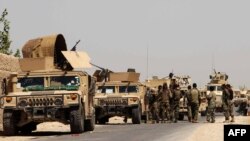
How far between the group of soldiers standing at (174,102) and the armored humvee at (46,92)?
19.3ft

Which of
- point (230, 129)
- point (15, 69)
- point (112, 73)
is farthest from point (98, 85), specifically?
point (230, 129)

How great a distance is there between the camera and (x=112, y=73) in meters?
24.6

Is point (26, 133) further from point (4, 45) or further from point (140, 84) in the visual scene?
point (4, 45)

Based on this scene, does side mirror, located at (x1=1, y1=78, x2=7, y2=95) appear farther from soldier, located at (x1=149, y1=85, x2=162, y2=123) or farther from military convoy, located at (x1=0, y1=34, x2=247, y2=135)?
soldier, located at (x1=149, y1=85, x2=162, y2=123)

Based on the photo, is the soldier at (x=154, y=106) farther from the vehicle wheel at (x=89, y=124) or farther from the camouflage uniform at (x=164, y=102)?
the vehicle wheel at (x=89, y=124)

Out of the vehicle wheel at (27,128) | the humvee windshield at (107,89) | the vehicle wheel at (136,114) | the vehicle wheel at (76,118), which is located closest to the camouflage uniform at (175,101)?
the vehicle wheel at (136,114)

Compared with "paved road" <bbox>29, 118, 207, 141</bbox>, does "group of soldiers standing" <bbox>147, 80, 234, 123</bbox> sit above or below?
above

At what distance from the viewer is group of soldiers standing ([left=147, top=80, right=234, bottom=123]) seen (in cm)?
2283

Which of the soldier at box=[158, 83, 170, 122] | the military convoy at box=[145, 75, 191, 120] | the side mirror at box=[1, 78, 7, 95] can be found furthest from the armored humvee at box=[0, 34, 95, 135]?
the military convoy at box=[145, 75, 191, 120]

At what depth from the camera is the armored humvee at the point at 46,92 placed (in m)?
15.2

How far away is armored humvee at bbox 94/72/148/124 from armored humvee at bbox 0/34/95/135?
4610mm

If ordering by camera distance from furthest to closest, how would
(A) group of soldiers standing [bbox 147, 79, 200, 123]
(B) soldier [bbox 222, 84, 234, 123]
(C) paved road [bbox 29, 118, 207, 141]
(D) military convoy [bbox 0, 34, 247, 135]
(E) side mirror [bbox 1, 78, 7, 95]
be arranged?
(A) group of soldiers standing [bbox 147, 79, 200, 123] → (B) soldier [bbox 222, 84, 234, 123] → (E) side mirror [bbox 1, 78, 7, 95] → (D) military convoy [bbox 0, 34, 247, 135] → (C) paved road [bbox 29, 118, 207, 141]

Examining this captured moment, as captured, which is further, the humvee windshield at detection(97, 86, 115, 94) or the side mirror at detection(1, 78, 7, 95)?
the humvee windshield at detection(97, 86, 115, 94)

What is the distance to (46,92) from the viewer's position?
15.4 m
